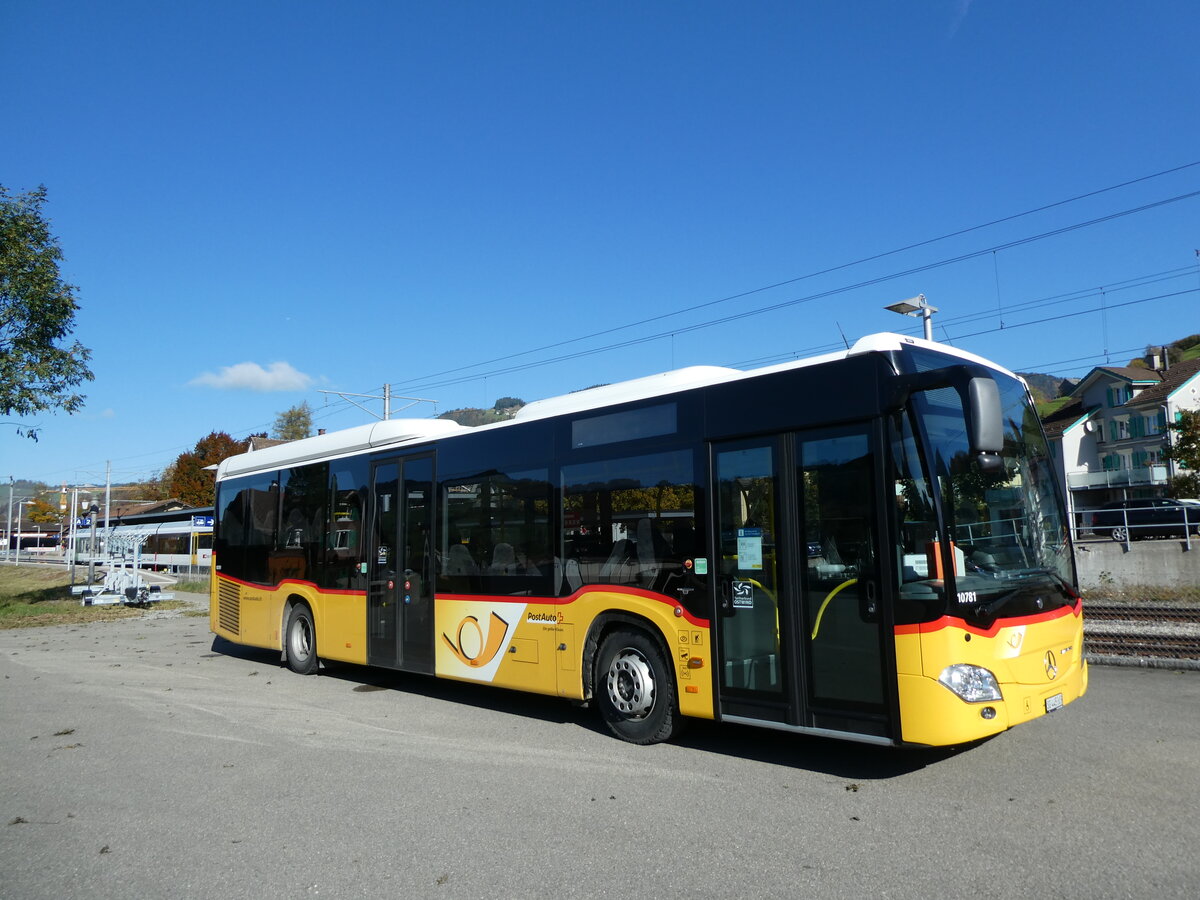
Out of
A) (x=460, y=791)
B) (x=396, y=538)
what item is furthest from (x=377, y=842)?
(x=396, y=538)

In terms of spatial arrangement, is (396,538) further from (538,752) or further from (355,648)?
(538,752)

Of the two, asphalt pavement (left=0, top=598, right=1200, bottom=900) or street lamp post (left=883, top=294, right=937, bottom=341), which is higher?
street lamp post (left=883, top=294, right=937, bottom=341)

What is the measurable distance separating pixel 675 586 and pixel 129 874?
4.17 m

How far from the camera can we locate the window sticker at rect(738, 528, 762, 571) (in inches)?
261

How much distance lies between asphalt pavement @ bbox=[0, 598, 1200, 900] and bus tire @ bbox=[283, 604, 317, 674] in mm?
2693

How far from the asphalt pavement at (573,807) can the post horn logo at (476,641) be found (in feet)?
1.98

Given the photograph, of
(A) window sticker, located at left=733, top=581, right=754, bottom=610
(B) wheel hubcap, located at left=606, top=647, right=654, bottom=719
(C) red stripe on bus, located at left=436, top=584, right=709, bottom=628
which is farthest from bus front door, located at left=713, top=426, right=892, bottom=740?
(B) wheel hubcap, located at left=606, top=647, right=654, bottom=719

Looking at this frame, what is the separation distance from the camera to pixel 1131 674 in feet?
32.9

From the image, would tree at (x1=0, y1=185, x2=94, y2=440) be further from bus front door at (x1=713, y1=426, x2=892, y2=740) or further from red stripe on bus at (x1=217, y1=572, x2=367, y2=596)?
bus front door at (x1=713, y1=426, x2=892, y2=740)

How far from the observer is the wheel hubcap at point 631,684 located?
24.6 ft

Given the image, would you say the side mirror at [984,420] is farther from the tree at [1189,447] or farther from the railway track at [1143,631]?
the tree at [1189,447]

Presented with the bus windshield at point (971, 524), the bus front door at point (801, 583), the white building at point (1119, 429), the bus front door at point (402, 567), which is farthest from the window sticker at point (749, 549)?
the white building at point (1119, 429)

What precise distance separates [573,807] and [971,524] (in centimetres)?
323

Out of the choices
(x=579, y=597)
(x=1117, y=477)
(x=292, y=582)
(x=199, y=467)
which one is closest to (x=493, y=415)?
(x=292, y=582)
